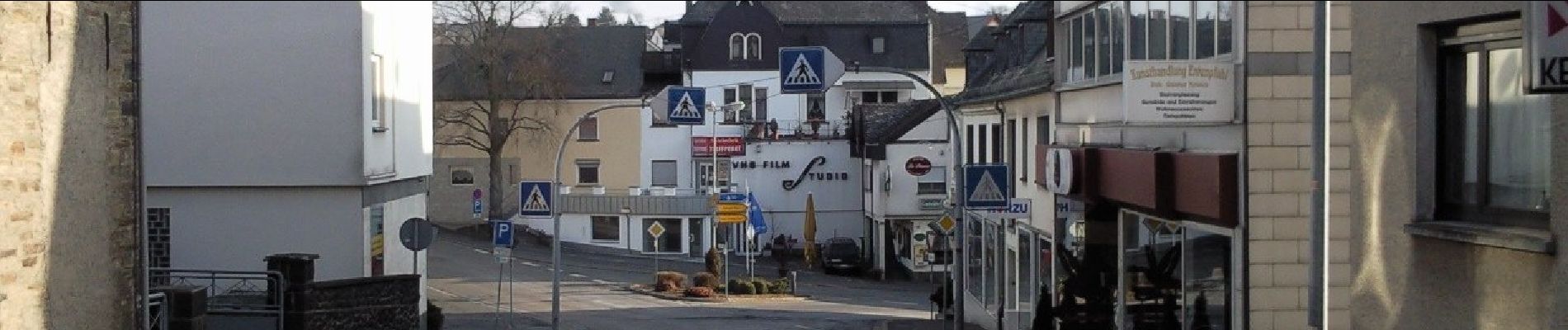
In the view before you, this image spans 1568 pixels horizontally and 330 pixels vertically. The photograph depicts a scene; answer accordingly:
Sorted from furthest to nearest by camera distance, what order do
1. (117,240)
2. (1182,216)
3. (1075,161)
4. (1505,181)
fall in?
(1075,161)
(1182,216)
(117,240)
(1505,181)

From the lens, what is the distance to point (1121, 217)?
18.0 m

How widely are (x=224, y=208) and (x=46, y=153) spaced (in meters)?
9.75

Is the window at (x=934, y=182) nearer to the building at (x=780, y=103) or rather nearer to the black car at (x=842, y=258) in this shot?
the black car at (x=842, y=258)

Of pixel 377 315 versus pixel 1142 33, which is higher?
pixel 1142 33

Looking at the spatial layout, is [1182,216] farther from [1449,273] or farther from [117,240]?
[117,240]

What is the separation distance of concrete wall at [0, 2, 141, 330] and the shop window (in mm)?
8331

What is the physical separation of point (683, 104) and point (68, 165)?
15.3 m

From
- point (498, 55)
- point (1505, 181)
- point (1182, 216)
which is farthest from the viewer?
point (498, 55)

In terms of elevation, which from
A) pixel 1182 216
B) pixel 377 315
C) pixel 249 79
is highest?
pixel 249 79

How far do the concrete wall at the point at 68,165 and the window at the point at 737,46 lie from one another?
4887 centimetres

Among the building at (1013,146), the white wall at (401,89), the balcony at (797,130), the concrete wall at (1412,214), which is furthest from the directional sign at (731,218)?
the concrete wall at (1412,214)

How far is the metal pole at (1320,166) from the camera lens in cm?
1004

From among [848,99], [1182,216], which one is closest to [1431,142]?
[1182,216]

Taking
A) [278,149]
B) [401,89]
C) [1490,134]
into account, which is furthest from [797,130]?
[1490,134]
